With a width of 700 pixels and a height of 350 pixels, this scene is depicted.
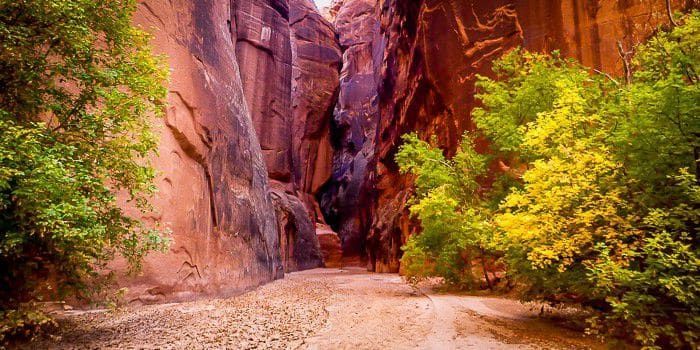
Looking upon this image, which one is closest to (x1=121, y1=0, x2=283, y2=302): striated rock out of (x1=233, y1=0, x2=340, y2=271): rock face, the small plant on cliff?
the small plant on cliff

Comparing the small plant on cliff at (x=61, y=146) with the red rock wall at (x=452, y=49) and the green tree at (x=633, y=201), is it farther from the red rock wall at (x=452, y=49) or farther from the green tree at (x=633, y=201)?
the red rock wall at (x=452, y=49)

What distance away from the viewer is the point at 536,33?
21422 mm

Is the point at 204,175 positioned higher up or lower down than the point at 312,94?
lower down

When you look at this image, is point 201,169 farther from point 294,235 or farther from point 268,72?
point 268,72

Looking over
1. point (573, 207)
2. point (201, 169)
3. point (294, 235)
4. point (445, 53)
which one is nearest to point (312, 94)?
point (294, 235)

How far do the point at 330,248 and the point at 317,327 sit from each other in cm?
4294

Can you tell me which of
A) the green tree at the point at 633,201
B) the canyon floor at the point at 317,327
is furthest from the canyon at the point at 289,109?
the green tree at the point at 633,201

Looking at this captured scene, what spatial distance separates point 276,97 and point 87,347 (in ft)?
112

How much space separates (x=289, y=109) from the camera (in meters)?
41.0

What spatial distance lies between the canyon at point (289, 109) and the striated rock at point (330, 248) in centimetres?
19

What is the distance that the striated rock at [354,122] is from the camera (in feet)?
191

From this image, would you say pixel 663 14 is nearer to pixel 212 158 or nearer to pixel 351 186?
pixel 212 158

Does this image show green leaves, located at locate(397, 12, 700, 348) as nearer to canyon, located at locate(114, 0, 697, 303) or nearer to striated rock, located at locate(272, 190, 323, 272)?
canyon, located at locate(114, 0, 697, 303)

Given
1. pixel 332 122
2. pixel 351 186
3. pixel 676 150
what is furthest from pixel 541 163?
pixel 332 122
